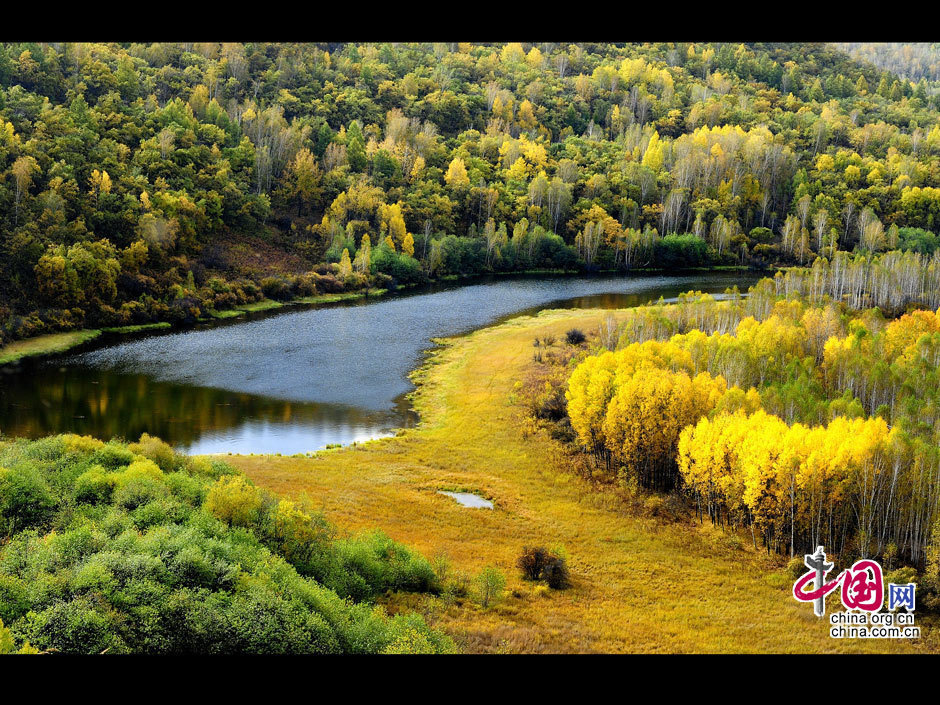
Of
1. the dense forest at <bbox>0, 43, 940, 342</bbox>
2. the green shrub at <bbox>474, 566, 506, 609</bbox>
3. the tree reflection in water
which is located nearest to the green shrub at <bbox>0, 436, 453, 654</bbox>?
the green shrub at <bbox>474, 566, 506, 609</bbox>

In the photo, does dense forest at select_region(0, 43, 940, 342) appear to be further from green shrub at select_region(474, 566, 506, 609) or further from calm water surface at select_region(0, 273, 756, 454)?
green shrub at select_region(474, 566, 506, 609)

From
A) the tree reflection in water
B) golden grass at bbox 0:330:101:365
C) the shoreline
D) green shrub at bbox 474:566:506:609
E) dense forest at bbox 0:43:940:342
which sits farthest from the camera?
dense forest at bbox 0:43:940:342

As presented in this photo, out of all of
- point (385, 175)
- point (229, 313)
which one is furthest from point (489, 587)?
point (385, 175)

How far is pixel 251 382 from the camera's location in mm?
43781

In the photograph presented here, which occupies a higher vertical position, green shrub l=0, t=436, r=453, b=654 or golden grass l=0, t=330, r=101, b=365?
green shrub l=0, t=436, r=453, b=654

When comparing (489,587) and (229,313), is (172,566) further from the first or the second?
(229,313)

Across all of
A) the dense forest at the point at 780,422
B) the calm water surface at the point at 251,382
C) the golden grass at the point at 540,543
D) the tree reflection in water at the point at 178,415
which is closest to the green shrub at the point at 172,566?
the golden grass at the point at 540,543

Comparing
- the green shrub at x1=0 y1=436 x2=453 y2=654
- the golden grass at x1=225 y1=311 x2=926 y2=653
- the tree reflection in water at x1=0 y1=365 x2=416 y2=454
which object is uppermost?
the green shrub at x1=0 y1=436 x2=453 y2=654

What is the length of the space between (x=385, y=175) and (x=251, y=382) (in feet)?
174

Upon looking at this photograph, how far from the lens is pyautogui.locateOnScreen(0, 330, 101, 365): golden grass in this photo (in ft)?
155

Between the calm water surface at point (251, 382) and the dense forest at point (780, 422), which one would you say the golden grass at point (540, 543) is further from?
the calm water surface at point (251, 382)

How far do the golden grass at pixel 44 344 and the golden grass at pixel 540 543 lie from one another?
77.5 feet

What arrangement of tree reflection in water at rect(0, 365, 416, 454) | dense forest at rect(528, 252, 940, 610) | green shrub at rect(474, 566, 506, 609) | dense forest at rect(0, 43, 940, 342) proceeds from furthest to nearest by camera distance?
dense forest at rect(0, 43, 940, 342), tree reflection in water at rect(0, 365, 416, 454), dense forest at rect(528, 252, 940, 610), green shrub at rect(474, 566, 506, 609)

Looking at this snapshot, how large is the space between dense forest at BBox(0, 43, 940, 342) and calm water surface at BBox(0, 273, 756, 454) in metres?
7.37
